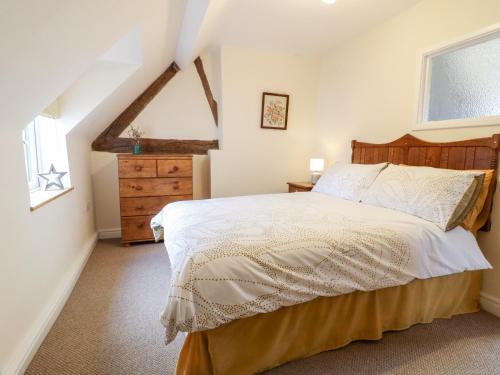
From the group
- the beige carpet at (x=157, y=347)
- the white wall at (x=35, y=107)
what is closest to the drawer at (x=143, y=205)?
the white wall at (x=35, y=107)

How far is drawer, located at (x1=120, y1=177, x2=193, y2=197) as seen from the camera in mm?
3062

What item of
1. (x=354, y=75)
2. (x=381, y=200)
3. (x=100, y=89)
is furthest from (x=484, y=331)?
(x=100, y=89)

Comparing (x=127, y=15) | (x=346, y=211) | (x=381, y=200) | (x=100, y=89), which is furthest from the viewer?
(x=100, y=89)

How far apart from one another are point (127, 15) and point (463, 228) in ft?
8.20

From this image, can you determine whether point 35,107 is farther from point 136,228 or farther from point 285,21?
point 285,21

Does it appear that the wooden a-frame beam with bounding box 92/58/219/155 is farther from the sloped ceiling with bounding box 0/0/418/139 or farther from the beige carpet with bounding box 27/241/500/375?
the beige carpet with bounding box 27/241/500/375

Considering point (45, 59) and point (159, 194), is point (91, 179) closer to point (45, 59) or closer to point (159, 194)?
point (159, 194)

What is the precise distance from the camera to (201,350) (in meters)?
1.24

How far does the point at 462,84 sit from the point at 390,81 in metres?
0.66

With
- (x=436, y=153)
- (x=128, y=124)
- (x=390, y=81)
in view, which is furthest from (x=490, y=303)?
(x=128, y=124)

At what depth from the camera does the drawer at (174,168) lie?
3158 mm

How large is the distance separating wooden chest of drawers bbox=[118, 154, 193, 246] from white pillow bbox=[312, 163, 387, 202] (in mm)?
1575

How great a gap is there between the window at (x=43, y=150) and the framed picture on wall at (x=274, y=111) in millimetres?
2294

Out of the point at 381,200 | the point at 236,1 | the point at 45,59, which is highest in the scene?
the point at 236,1
